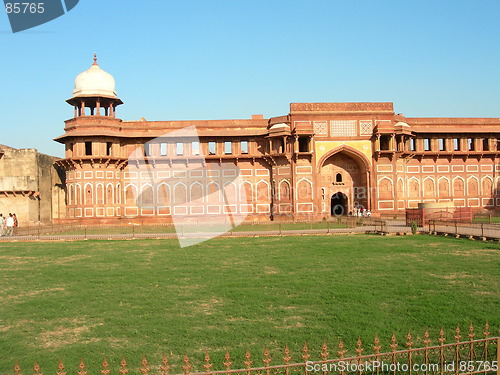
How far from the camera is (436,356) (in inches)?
218

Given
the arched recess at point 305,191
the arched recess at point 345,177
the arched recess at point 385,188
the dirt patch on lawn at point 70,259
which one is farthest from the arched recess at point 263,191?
the dirt patch on lawn at point 70,259

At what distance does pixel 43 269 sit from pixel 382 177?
2273 cm

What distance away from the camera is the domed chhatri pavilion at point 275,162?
29.6 meters

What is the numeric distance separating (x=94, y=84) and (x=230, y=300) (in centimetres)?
2533

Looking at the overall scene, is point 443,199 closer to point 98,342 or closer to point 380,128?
point 380,128

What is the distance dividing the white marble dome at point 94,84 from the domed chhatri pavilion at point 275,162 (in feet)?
0.23

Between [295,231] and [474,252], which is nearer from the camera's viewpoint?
[474,252]

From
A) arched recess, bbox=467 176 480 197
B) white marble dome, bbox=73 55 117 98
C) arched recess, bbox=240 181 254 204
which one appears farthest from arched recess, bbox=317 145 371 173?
white marble dome, bbox=73 55 117 98

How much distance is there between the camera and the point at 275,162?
3012 cm

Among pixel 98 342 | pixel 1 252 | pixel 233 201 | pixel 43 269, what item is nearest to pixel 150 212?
pixel 233 201

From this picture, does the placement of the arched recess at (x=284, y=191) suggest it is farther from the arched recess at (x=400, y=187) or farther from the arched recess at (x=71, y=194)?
the arched recess at (x=71, y=194)

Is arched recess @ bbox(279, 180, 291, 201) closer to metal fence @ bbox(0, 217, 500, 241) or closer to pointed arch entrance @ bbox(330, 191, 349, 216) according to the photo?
metal fence @ bbox(0, 217, 500, 241)

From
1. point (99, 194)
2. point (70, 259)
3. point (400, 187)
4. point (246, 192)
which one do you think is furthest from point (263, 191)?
point (70, 259)

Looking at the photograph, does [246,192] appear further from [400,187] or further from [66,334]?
[66,334]
